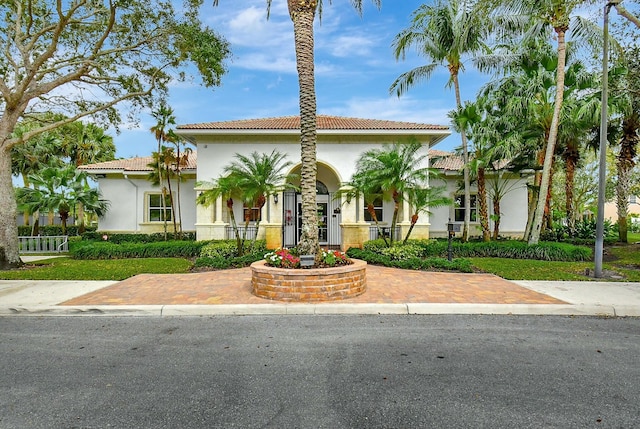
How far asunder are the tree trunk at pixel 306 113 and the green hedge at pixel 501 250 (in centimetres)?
538

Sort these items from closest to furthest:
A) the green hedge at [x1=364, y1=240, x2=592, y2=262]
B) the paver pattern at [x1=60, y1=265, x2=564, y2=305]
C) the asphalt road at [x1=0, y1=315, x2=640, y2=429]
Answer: the asphalt road at [x1=0, y1=315, x2=640, y2=429] < the paver pattern at [x1=60, y1=265, x2=564, y2=305] < the green hedge at [x1=364, y1=240, x2=592, y2=262]

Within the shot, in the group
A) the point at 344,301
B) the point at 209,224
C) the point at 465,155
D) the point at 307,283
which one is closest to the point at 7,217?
the point at 209,224

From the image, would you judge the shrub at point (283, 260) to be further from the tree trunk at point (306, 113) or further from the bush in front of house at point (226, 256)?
the bush in front of house at point (226, 256)

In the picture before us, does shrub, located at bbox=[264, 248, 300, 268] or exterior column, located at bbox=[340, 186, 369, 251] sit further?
exterior column, located at bbox=[340, 186, 369, 251]

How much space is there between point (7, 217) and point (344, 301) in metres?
12.0

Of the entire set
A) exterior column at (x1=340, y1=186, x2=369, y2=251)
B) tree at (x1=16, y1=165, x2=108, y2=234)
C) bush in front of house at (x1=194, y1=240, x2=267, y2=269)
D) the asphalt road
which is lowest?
the asphalt road

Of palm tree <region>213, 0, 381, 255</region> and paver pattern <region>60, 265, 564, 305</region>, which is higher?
palm tree <region>213, 0, 381, 255</region>

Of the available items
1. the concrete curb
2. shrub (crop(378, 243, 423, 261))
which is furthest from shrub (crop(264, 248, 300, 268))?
shrub (crop(378, 243, 423, 261))

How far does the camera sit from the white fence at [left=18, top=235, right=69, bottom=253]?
18172 mm

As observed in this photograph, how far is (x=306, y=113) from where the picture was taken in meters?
8.55

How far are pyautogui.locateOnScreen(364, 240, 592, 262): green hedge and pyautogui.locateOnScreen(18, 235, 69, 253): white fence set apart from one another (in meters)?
15.4

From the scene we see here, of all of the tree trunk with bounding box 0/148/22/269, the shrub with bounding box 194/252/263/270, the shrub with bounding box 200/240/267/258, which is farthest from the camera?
the shrub with bounding box 200/240/267/258

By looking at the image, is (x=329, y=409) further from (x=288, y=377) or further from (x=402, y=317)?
(x=402, y=317)

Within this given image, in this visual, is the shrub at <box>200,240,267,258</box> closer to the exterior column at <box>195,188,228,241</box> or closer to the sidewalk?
the exterior column at <box>195,188,228,241</box>
